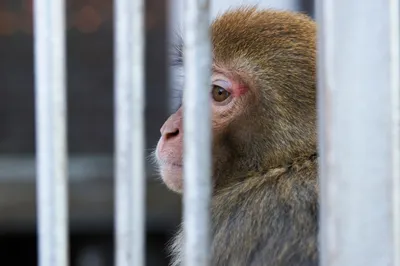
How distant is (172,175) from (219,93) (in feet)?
0.71

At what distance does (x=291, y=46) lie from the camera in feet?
6.84

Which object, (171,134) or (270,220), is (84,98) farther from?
(270,220)

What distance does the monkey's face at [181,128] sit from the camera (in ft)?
6.76

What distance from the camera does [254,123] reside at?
81.7 inches

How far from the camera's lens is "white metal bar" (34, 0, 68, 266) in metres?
1.22

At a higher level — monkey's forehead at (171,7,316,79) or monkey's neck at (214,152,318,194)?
monkey's forehead at (171,7,316,79)

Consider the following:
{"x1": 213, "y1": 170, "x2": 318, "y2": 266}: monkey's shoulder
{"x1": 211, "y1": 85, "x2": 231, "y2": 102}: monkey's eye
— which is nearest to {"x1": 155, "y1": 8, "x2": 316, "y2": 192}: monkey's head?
{"x1": 211, "y1": 85, "x2": 231, "y2": 102}: monkey's eye

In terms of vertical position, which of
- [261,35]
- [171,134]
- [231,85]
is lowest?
[171,134]

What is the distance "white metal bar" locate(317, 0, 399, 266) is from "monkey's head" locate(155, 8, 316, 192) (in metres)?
0.90

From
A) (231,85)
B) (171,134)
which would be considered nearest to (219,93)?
(231,85)

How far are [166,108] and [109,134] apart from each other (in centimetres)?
38

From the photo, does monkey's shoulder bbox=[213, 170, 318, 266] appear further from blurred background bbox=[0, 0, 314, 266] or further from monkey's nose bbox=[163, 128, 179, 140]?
blurred background bbox=[0, 0, 314, 266]

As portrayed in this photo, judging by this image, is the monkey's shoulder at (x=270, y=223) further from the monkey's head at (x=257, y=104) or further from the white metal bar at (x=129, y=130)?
the white metal bar at (x=129, y=130)

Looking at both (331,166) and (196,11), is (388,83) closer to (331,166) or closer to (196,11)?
(331,166)
